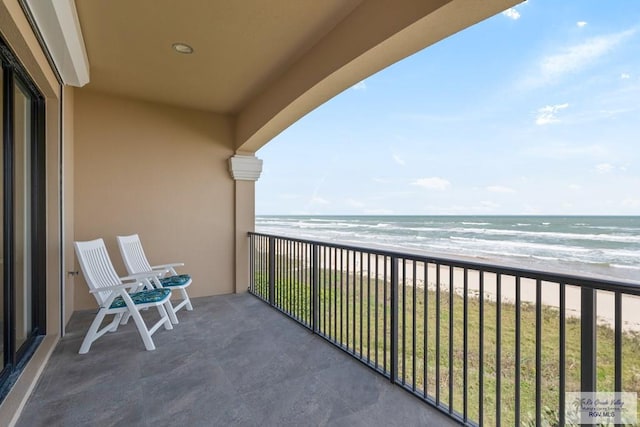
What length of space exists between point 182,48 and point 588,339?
3.06 meters

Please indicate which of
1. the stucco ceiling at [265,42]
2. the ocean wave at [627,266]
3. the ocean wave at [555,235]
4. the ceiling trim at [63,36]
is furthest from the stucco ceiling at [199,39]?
the ocean wave at [555,235]

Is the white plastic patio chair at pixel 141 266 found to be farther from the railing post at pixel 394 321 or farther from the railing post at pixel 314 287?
the railing post at pixel 394 321

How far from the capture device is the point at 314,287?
2.78 m

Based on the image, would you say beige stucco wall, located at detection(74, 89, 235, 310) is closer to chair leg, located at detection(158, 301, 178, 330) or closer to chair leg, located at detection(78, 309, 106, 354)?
chair leg, located at detection(158, 301, 178, 330)

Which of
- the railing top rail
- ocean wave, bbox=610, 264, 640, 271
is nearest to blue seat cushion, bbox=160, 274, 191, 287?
the railing top rail

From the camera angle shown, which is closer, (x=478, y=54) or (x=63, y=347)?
(x=63, y=347)

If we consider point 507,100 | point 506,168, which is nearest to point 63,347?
point 507,100

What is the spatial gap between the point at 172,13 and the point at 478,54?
38.7 ft

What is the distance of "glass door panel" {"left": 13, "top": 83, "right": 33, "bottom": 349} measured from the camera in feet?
6.37

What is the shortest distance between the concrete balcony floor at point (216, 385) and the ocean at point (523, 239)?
368 centimetres

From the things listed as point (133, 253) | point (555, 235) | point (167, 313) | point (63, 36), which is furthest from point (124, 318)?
point (555, 235)

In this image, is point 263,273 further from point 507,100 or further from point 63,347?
point 507,100

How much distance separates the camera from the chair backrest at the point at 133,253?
308 cm

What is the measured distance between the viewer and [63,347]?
2.38 m
